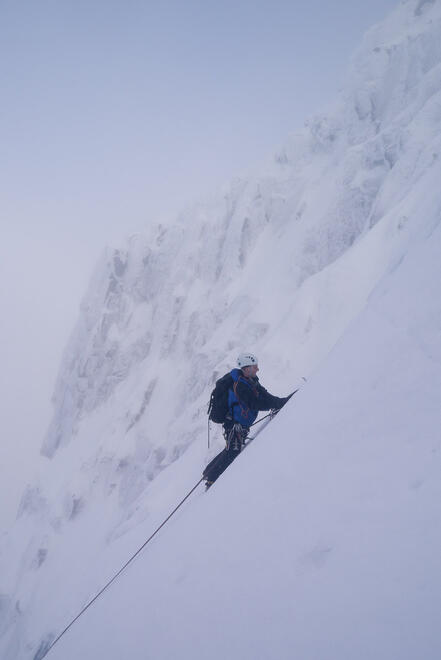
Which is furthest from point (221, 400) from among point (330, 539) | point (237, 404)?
point (330, 539)

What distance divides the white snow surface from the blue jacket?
90cm

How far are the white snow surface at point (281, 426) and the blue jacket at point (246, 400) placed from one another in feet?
2.96

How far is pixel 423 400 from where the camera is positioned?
249 cm

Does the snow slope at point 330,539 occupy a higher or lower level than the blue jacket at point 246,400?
lower

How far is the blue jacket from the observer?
18.7 ft

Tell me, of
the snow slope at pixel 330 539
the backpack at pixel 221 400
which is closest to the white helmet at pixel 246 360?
the backpack at pixel 221 400

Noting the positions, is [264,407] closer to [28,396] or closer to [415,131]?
[415,131]

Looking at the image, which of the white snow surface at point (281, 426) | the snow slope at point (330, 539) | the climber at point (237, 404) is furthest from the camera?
the climber at point (237, 404)

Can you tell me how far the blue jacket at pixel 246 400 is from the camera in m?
5.69

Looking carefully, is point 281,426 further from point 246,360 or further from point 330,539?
point 246,360

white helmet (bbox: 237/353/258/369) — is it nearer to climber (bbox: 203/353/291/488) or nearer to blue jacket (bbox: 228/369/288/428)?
climber (bbox: 203/353/291/488)

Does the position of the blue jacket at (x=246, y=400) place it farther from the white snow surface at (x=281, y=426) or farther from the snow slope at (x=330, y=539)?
the snow slope at (x=330, y=539)

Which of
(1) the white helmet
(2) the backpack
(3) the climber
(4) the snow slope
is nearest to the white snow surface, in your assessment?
(4) the snow slope

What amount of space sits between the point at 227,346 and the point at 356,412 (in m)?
22.6
